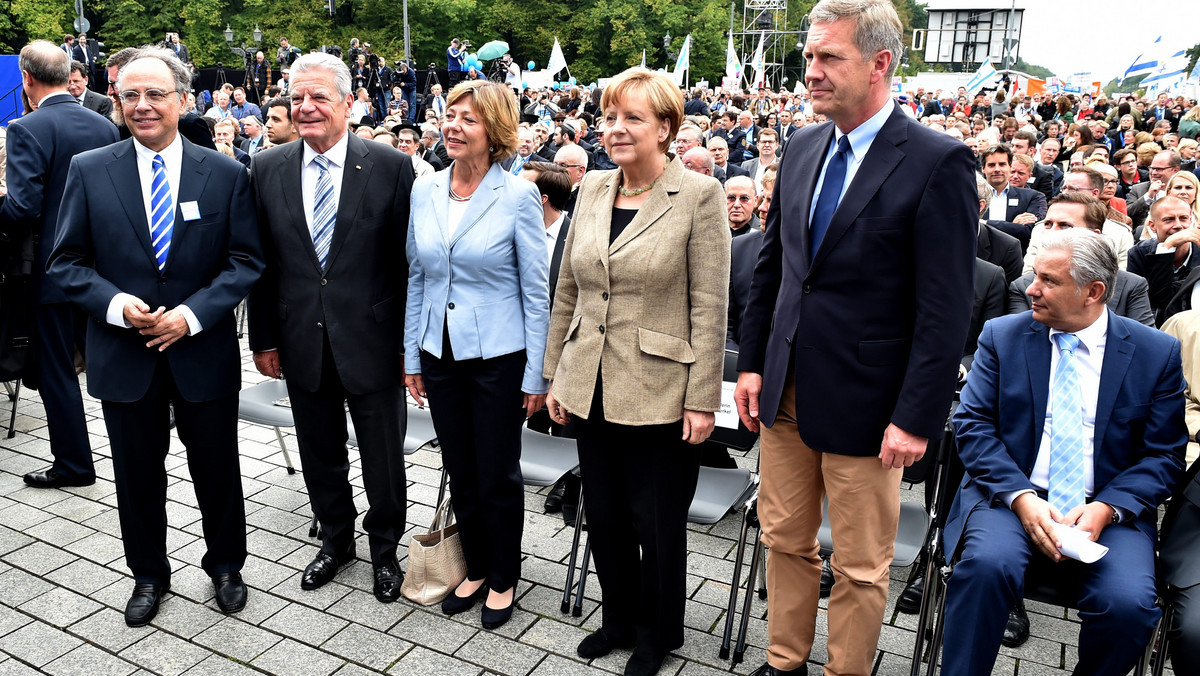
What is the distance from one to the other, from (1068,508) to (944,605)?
526 millimetres

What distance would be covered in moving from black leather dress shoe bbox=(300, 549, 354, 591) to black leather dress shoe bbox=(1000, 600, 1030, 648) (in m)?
2.69

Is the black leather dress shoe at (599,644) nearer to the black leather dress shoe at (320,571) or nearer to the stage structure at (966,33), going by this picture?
the black leather dress shoe at (320,571)

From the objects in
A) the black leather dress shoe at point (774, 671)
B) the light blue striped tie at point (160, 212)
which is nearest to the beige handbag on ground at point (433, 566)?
the black leather dress shoe at point (774, 671)

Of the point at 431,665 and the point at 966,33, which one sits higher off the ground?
the point at 966,33

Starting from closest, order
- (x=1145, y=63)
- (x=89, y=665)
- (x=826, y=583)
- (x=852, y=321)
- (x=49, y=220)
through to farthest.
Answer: (x=852, y=321)
(x=89, y=665)
(x=826, y=583)
(x=49, y=220)
(x=1145, y=63)

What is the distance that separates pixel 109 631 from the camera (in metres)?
3.43

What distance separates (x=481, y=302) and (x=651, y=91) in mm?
990

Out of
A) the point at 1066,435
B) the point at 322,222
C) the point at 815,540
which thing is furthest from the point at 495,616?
the point at 1066,435

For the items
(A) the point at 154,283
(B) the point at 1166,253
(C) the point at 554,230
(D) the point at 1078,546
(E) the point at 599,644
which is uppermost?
(A) the point at 154,283

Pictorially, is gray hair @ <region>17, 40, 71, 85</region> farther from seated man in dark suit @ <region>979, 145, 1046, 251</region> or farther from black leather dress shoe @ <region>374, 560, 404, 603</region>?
seated man in dark suit @ <region>979, 145, 1046, 251</region>

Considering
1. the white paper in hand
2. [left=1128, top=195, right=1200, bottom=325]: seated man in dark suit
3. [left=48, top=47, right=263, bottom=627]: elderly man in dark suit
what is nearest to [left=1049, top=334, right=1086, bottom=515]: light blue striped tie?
the white paper in hand

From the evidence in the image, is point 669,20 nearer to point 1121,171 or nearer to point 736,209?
point 1121,171

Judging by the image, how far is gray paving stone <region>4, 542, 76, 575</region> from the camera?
390cm

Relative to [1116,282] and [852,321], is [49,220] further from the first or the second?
[1116,282]
